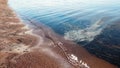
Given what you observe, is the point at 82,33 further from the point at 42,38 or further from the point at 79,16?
the point at 79,16

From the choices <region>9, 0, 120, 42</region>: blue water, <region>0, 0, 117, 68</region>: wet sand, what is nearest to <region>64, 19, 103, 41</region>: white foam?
<region>9, 0, 120, 42</region>: blue water

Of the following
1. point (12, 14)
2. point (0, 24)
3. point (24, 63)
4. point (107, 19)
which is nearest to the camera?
point (24, 63)

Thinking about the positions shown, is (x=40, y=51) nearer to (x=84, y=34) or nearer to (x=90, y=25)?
(x=84, y=34)

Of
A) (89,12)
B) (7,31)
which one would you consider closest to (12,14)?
(7,31)

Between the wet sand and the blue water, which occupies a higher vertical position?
the wet sand

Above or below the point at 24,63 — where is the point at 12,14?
below

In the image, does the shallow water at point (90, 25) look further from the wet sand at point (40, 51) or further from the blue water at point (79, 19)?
the wet sand at point (40, 51)

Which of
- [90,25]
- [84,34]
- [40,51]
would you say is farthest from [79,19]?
[40,51]

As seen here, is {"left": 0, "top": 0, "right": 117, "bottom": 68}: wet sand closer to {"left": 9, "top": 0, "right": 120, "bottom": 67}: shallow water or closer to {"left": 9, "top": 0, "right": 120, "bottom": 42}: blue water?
{"left": 9, "top": 0, "right": 120, "bottom": 67}: shallow water
